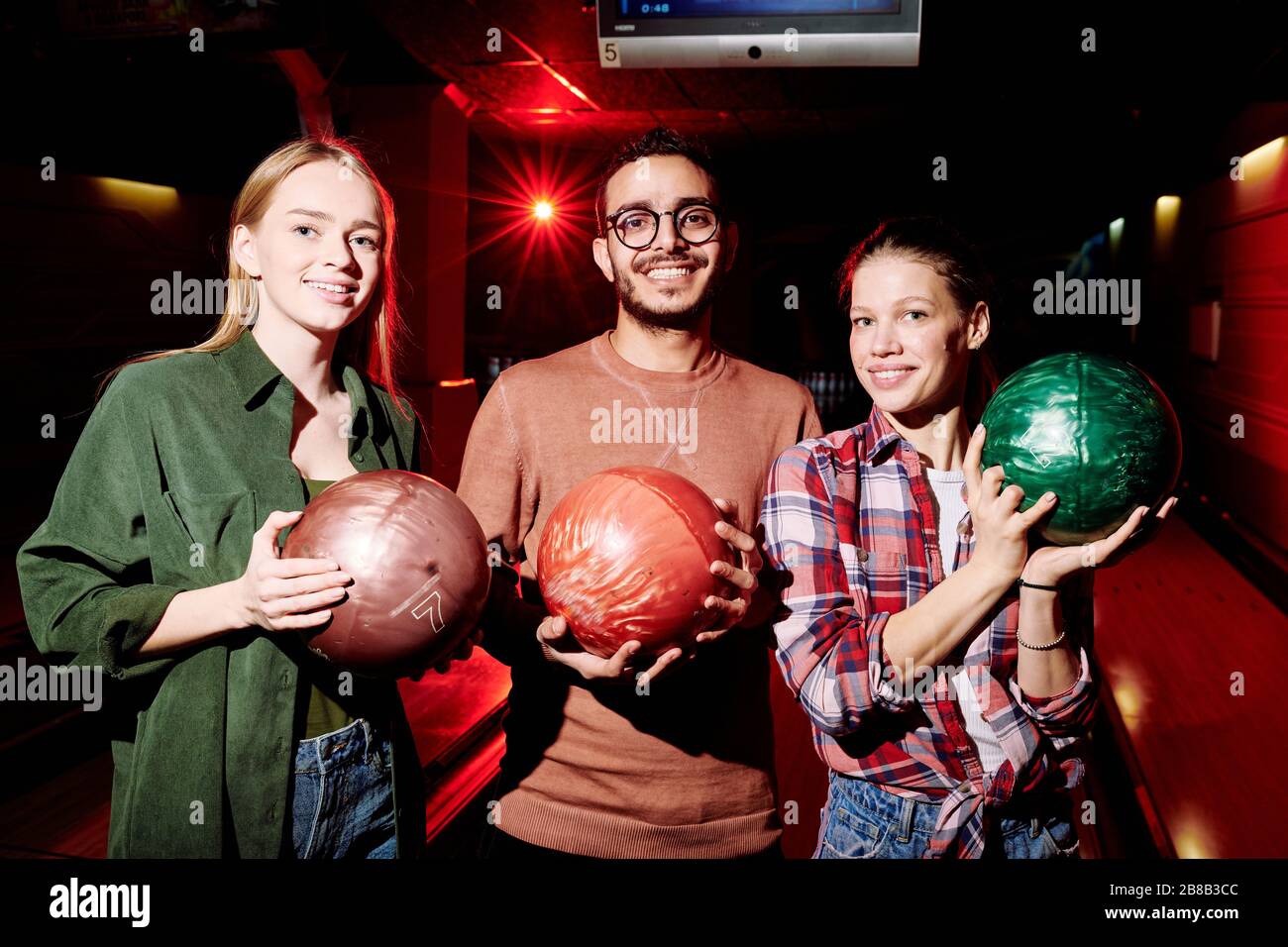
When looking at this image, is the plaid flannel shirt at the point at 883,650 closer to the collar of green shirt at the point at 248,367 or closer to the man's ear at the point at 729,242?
the man's ear at the point at 729,242

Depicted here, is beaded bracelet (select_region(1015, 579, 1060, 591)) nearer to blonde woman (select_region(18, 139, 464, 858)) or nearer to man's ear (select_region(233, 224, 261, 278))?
blonde woman (select_region(18, 139, 464, 858))

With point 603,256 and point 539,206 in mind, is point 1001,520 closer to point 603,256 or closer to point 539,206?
point 603,256

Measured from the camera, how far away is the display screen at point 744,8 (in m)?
2.75

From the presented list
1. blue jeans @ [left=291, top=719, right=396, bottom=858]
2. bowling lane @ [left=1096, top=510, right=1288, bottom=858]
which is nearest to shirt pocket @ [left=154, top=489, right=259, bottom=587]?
blue jeans @ [left=291, top=719, right=396, bottom=858]

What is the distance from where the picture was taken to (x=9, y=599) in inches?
154

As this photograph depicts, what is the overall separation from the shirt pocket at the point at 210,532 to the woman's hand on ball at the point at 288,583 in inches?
5.7

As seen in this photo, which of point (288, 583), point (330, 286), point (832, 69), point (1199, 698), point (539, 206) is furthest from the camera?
point (539, 206)

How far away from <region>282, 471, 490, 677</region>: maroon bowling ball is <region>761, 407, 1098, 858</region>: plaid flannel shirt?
45 cm

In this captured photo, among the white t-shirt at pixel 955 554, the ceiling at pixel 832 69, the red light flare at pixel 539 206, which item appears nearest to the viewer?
the white t-shirt at pixel 955 554

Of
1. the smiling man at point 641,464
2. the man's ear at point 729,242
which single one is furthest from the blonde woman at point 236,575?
the man's ear at point 729,242

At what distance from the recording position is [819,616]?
46.0 inches

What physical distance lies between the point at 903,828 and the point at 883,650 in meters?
0.27

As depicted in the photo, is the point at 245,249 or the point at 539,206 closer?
the point at 245,249

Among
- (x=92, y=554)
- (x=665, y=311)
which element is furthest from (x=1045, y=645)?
(x=92, y=554)
